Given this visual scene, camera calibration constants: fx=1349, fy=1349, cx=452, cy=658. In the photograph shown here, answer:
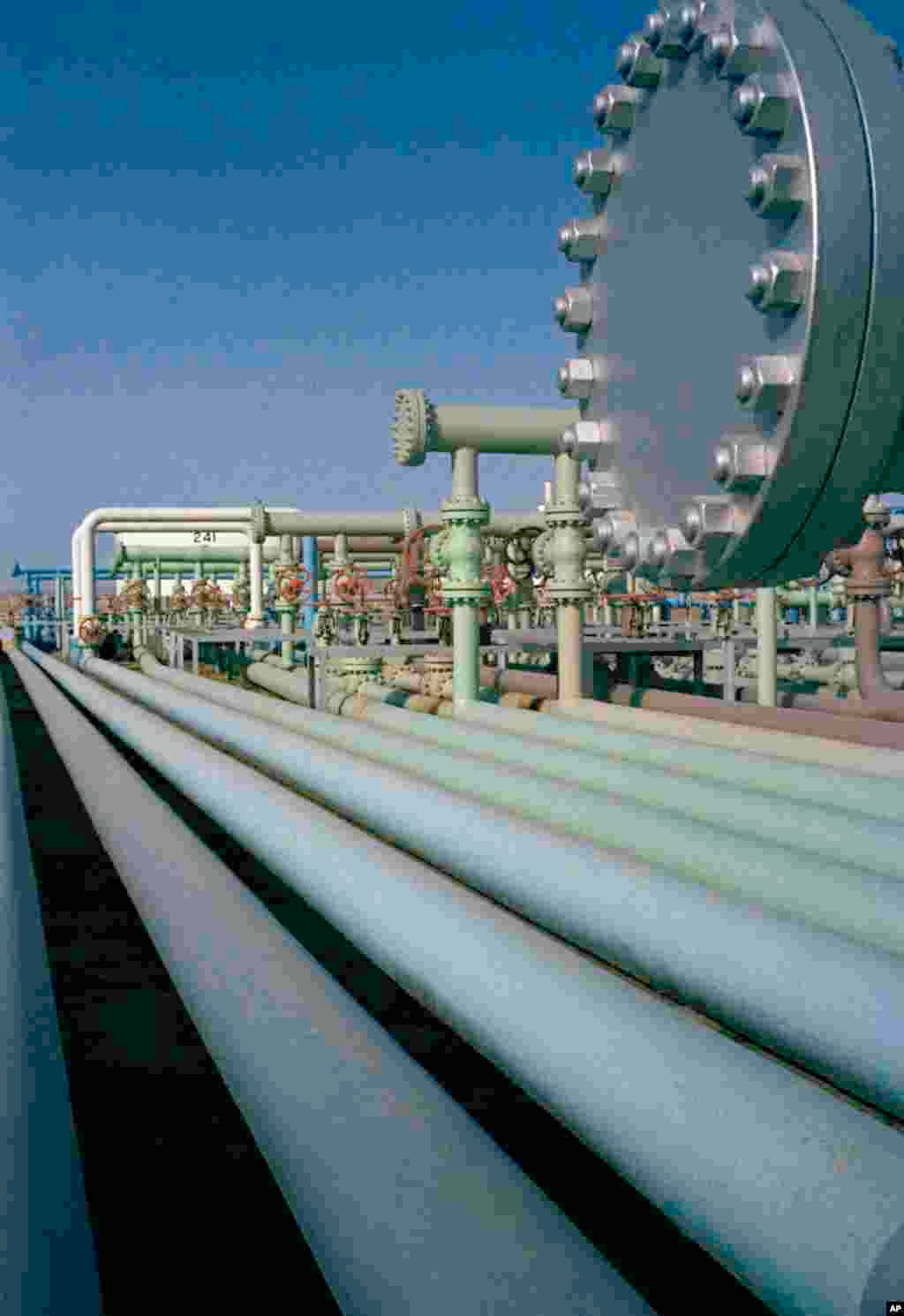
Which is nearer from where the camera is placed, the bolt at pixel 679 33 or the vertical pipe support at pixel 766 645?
the bolt at pixel 679 33

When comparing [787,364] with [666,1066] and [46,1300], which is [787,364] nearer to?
[666,1066]

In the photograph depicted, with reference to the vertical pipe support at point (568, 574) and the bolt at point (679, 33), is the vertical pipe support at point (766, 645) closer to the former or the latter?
the vertical pipe support at point (568, 574)

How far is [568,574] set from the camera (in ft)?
20.0

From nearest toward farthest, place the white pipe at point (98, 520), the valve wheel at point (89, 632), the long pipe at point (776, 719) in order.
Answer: the long pipe at point (776, 719)
the valve wheel at point (89, 632)
the white pipe at point (98, 520)

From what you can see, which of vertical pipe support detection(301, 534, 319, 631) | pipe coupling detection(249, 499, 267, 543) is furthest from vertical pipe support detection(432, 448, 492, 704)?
vertical pipe support detection(301, 534, 319, 631)

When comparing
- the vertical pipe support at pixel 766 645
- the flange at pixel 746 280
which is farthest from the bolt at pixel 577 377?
the vertical pipe support at pixel 766 645

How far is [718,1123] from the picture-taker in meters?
1.16

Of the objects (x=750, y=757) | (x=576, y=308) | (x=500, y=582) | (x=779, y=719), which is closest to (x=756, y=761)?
(x=750, y=757)

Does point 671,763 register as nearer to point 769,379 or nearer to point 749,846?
point 749,846

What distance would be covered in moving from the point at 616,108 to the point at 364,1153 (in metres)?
1.49

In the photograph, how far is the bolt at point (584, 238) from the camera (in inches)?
82.1

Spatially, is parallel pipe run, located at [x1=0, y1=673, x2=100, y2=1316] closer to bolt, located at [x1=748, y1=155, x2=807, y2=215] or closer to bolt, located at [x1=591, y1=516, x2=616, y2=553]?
bolt, located at [x1=591, y1=516, x2=616, y2=553]

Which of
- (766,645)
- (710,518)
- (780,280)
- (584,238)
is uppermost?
(584,238)

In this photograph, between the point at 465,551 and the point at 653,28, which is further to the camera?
the point at 465,551
